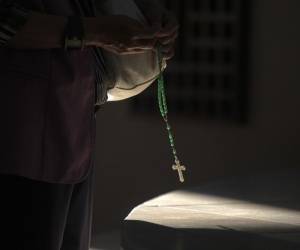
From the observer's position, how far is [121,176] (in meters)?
6.30

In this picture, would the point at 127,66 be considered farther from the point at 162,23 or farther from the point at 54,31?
the point at 54,31

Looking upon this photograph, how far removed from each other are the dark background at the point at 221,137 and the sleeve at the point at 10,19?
162 inches

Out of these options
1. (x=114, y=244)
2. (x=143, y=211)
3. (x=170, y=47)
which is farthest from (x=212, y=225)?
(x=114, y=244)

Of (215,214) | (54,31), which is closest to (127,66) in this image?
(54,31)

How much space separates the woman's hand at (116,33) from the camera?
1.73 m

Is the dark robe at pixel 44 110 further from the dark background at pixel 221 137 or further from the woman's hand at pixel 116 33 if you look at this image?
the dark background at pixel 221 137

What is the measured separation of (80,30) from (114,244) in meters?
3.95

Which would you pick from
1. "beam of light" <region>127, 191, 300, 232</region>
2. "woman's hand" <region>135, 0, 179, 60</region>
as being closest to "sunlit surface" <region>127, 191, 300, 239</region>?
"beam of light" <region>127, 191, 300, 232</region>

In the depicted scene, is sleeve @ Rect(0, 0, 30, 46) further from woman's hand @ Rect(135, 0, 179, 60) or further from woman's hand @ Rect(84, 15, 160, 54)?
woman's hand @ Rect(135, 0, 179, 60)

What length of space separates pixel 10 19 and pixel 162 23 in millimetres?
470

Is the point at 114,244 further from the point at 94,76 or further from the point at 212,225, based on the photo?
the point at 94,76

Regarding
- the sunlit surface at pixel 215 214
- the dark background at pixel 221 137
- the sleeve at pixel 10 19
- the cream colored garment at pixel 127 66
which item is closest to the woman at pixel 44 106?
the sleeve at pixel 10 19

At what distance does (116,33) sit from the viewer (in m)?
1.75

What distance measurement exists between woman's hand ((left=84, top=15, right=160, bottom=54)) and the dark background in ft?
12.8
